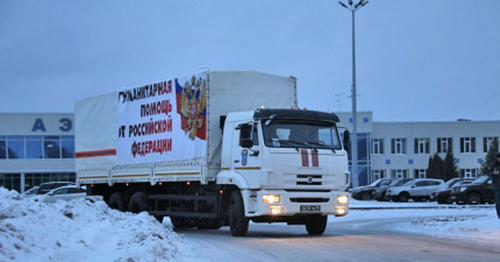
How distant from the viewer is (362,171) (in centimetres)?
7550

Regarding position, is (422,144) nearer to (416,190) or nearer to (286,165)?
(416,190)

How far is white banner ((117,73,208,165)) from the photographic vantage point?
54.6ft

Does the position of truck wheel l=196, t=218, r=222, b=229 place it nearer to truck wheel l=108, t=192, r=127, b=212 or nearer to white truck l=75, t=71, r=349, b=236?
white truck l=75, t=71, r=349, b=236

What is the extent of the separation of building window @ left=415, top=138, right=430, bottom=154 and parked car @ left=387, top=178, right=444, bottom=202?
119ft

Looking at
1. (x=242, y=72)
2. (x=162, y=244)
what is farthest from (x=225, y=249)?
(x=242, y=72)

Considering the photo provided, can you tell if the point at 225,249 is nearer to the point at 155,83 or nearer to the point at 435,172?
the point at 155,83

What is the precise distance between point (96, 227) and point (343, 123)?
62.6 m

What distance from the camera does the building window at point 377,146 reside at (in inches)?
3063

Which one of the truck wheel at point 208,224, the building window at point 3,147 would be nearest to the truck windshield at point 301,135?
the truck wheel at point 208,224

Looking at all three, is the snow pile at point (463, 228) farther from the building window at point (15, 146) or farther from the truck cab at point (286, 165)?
the building window at point (15, 146)

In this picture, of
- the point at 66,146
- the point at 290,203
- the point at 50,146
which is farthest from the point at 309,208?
the point at 50,146

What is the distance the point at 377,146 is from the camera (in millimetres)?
77812

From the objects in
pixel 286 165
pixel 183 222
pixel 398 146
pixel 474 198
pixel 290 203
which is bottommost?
pixel 474 198

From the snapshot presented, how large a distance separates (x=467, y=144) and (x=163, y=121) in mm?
66434
